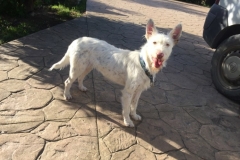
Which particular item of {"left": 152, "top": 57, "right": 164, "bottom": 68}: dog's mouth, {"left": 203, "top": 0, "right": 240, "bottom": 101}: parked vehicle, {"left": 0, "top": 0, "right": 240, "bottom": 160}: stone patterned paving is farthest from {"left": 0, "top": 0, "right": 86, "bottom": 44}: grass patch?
{"left": 203, "top": 0, "right": 240, "bottom": 101}: parked vehicle

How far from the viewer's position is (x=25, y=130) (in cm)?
355

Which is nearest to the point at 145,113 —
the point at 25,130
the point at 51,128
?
the point at 51,128

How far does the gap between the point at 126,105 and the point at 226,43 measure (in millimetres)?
3191

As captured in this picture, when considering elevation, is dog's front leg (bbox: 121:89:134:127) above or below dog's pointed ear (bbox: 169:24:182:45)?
below

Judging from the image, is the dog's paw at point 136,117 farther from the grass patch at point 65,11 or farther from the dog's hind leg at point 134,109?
the grass patch at point 65,11

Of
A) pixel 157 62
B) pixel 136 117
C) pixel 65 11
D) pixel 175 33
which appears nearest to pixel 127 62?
pixel 157 62

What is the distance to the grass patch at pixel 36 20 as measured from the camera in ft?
22.2

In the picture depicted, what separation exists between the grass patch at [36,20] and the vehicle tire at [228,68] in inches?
215

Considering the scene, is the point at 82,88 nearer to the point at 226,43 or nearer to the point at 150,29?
the point at 150,29

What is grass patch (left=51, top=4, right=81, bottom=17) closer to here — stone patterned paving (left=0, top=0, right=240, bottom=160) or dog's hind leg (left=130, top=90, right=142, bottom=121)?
stone patterned paving (left=0, top=0, right=240, bottom=160)

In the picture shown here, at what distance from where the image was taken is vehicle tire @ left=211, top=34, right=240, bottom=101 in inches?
207

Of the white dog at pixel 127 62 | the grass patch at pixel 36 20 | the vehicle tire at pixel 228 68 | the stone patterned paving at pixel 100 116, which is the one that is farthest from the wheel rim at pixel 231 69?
the grass patch at pixel 36 20

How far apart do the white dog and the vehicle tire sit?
7.73ft

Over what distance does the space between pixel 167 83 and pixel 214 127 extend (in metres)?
1.64
